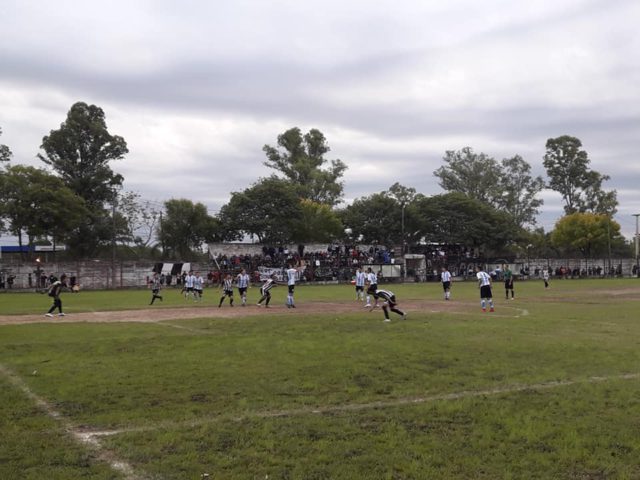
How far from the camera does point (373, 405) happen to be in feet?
27.8

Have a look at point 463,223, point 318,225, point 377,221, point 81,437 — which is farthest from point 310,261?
point 81,437

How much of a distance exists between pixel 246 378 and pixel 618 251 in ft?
292

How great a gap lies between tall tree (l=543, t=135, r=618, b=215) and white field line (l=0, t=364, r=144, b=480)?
9457 cm

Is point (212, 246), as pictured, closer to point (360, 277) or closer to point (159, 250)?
point (159, 250)

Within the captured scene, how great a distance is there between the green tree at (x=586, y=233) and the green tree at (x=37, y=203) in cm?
6045

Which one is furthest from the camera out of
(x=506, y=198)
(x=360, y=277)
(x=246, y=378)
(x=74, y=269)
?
(x=506, y=198)

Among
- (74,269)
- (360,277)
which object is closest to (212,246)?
(74,269)

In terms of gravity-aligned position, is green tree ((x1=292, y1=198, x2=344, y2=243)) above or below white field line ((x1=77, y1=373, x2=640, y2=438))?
above

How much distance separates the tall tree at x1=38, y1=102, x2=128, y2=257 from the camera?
6159 cm

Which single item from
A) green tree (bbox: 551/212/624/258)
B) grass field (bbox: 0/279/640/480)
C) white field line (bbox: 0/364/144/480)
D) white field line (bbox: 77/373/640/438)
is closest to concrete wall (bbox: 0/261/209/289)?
grass field (bbox: 0/279/640/480)

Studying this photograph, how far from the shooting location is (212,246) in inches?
2383

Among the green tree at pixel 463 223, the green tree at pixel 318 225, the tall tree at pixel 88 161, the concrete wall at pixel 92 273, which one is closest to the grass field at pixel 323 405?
the concrete wall at pixel 92 273

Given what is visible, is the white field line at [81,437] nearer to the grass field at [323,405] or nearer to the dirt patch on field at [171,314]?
the grass field at [323,405]

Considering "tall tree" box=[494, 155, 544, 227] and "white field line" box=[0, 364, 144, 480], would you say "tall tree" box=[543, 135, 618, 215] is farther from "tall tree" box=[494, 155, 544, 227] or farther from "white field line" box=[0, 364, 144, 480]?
"white field line" box=[0, 364, 144, 480]
